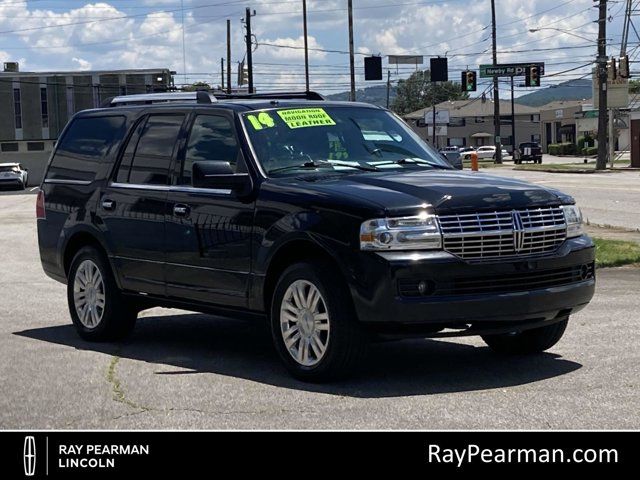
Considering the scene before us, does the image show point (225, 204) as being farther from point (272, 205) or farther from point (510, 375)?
point (510, 375)

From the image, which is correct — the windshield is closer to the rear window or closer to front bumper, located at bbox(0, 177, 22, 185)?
the rear window

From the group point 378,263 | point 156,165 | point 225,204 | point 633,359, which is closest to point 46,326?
point 156,165

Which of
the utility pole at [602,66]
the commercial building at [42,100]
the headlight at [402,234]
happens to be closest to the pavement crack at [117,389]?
the headlight at [402,234]

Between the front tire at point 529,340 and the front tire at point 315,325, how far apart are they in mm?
1392

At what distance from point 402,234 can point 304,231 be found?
0.72 meters

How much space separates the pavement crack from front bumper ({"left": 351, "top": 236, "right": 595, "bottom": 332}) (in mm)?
1470

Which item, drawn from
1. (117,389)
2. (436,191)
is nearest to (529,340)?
(436,191)

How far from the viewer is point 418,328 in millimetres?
7031

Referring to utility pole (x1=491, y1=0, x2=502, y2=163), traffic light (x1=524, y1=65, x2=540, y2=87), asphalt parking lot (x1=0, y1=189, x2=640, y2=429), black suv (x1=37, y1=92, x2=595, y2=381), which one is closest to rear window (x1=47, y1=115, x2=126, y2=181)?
black suv (x1=37, y1=92, x2=595, y2=381)

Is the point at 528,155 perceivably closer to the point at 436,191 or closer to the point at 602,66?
the point at 602,66

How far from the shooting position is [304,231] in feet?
24.2
